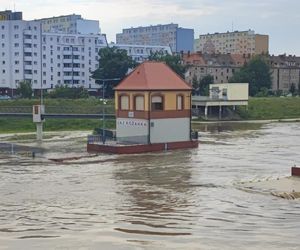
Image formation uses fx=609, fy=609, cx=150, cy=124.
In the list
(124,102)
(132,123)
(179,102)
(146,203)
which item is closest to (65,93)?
(124,102)

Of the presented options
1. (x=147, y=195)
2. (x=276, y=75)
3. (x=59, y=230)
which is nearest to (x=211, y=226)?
(x=59, y=230)

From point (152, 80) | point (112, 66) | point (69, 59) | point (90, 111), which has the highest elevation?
point (69, 59)

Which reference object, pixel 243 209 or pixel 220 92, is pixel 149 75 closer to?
pixel 243 209

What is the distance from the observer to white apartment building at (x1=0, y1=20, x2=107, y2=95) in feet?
352

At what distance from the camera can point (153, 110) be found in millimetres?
46781

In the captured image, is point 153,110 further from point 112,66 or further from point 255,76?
point 255,76

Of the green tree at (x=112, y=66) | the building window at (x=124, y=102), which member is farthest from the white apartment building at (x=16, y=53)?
the building window at (x=124, y=102)

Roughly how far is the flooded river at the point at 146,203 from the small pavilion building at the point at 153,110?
106 inches

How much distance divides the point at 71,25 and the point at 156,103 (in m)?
115

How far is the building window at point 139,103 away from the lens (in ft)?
154

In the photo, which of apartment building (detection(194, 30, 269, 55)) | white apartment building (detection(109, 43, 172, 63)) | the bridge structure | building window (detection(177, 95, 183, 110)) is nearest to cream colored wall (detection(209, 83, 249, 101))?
the bridge structure

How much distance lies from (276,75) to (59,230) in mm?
124387

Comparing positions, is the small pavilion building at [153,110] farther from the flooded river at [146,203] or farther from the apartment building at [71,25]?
the apartment building at [71,25]

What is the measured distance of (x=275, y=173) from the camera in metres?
33.8
